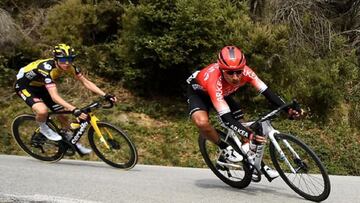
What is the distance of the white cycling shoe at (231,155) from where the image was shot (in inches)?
257

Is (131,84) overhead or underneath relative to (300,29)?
underneath

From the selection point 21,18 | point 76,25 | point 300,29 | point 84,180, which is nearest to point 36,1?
point 21,18

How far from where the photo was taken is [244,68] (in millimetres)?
6371

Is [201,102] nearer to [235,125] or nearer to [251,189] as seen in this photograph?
[235,125]

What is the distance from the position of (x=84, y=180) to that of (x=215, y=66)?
250cm

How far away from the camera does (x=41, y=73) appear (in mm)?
8109

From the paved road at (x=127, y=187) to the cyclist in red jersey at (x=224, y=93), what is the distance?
0.49 meters

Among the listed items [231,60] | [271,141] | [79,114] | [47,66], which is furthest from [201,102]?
[47,66]

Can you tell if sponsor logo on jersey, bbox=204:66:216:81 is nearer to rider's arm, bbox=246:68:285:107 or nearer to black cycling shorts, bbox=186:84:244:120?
black cycling shorts, bbox=186:84:244:120

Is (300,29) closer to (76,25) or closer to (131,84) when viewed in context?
(131,84)

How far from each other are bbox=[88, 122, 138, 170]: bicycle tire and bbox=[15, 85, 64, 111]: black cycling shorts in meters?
1.03

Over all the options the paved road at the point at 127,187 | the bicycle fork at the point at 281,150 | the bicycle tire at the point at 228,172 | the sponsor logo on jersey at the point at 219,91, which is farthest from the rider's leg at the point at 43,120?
the bicycle fork at the point at 281,150

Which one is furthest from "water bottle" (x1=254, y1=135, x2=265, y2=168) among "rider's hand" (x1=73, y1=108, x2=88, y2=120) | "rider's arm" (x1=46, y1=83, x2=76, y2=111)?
"rider's arm" (x1=46, y1=83, x2=76, y2=111)

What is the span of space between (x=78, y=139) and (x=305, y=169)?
4.12 m
